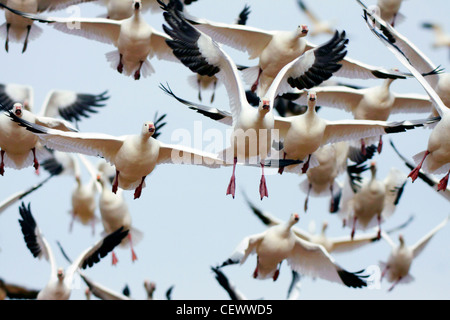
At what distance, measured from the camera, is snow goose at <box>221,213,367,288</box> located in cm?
1051

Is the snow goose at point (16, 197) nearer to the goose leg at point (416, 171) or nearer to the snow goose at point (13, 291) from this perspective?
the snow goose at point (13, 291)

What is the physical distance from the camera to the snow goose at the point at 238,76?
323 inches

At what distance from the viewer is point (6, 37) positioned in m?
11.6

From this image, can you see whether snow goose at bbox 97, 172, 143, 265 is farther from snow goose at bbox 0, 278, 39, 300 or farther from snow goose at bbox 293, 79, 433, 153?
snow goose at bbox 293, 79, 433, 153

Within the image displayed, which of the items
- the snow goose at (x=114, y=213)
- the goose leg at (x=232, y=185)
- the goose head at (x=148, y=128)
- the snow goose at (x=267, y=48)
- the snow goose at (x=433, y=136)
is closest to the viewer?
the goose leg at (x=232, y=185)

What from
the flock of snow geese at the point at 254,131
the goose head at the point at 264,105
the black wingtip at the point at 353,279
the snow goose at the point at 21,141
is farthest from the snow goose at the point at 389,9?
the snow goose at the point at 21,141

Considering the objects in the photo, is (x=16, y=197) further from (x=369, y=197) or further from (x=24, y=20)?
(x=369, y=197)

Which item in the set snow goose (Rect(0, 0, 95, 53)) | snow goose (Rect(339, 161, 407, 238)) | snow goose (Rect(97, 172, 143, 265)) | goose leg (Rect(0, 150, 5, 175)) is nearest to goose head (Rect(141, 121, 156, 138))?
goose leg (Rect(0, 150, 5, 175))

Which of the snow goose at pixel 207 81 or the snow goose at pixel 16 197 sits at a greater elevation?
the snow goose at pixel 207 81

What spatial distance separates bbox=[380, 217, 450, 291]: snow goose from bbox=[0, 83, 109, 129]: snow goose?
17.3 feet

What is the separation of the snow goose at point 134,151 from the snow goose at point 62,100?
3.59 m

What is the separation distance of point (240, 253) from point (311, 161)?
1.37 meters

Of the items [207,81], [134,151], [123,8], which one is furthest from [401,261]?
[134,151]
